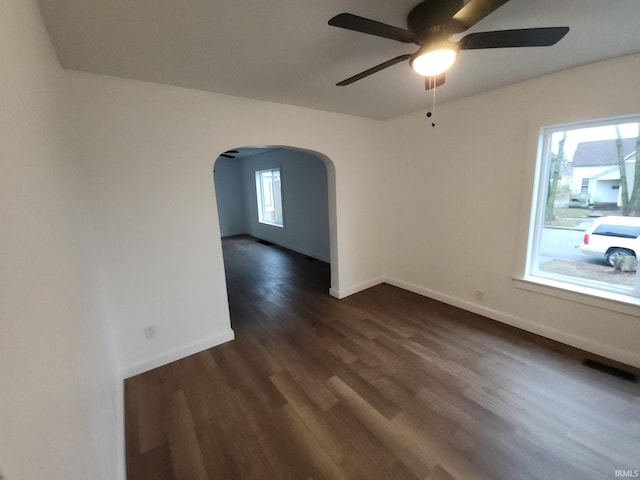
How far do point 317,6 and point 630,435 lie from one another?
3.07m

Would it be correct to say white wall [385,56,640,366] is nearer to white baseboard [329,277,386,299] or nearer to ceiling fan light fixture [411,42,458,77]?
white baseboard [329,277,386,299]

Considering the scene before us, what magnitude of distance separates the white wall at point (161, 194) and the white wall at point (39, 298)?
0.59m

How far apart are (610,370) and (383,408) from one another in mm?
1929

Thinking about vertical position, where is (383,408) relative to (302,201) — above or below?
below

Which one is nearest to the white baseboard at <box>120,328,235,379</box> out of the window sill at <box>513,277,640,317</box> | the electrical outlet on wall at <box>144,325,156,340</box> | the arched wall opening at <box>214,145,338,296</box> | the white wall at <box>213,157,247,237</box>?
the electrical outlet on wall at <box>144,325,156,340</box>

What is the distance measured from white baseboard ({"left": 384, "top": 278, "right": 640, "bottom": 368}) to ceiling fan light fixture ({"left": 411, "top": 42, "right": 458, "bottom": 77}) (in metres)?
2.64

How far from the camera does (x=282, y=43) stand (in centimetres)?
166

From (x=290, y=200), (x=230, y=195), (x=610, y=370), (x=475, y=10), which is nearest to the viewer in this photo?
(x=475, y=10)

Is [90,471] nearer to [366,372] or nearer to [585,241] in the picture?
[366,372]

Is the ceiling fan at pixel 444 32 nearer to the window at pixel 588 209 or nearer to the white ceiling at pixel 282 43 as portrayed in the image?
the white ceiling at pixel 282 43

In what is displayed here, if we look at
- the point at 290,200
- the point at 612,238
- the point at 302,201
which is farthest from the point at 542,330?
the point at 290,200

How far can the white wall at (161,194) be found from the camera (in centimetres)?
198

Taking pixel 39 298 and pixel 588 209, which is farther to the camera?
pixel 588 209

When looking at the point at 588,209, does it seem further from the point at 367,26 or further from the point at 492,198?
the point at 367,26
